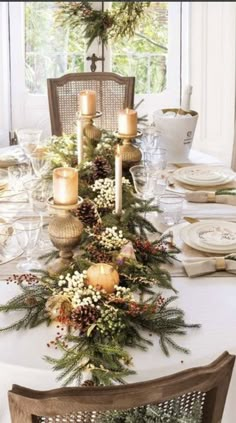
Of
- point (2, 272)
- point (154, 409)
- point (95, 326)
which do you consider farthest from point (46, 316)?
point (154, 409)

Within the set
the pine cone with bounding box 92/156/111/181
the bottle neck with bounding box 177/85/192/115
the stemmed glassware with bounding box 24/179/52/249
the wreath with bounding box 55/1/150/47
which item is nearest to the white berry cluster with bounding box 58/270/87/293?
the stemmed glassware with bounding box 24/179/52/249

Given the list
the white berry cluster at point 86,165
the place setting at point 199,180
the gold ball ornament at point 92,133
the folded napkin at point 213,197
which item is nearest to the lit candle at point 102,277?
the white berry cluster at point 86,165

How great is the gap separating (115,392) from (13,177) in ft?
5.11

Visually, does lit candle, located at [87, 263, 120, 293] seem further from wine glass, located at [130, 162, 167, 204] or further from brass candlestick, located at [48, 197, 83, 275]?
wine glass, located at [130, 162, 167, 204]

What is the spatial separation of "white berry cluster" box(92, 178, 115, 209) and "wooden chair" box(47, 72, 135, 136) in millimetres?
1384

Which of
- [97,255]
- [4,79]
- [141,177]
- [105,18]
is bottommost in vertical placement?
[97,255]

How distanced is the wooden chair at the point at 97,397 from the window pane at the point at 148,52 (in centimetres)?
379

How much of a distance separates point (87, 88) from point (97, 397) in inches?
106

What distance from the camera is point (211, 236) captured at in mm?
2039

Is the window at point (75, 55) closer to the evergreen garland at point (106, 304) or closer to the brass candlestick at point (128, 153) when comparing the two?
the brass candlestick at point (128, 153)

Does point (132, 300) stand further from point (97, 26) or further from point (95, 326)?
point (97, 26)

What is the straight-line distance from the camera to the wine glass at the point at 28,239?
70.0 inches

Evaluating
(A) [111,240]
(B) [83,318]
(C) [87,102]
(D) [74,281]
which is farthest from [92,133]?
(B) [83,318]

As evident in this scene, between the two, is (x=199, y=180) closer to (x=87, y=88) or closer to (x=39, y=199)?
(x=39, y=199)
